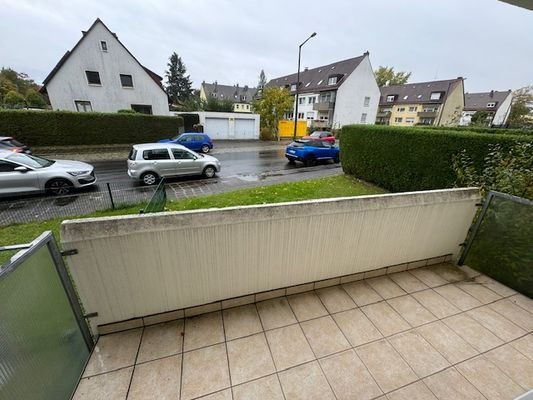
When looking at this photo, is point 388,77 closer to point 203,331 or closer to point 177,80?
point 177,80

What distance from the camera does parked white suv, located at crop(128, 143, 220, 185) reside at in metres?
8.41

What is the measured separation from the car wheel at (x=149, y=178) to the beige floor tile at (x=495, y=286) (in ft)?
30.7

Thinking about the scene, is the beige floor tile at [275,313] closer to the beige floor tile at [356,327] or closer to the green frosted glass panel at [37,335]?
the beige floor tile at [356,327]

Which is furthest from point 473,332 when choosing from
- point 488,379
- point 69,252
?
point 69,252

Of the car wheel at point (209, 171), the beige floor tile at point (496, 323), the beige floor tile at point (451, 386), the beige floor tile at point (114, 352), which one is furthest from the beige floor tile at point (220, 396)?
the car wheel at point (209, 171)

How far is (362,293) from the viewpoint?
3.10m

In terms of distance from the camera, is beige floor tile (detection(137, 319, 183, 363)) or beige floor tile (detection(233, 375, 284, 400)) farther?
beige floor tile (detection(137, 319, 183, 363))

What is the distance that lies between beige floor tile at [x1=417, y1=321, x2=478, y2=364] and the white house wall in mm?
30468

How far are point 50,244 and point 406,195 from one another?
3.79 m

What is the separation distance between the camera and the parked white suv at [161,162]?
8.41 m

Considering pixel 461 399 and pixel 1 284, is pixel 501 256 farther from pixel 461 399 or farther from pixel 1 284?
pixel 1 284

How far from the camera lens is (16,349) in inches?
56.8

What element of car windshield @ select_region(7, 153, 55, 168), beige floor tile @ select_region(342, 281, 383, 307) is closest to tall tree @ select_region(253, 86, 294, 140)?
car windshield @ select_region(7, 153, 55, 168)

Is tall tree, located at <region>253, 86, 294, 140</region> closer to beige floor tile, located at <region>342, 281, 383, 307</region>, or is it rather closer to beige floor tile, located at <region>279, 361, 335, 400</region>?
beige floor tile, located at <region>342, 281, 383, 307</region>
